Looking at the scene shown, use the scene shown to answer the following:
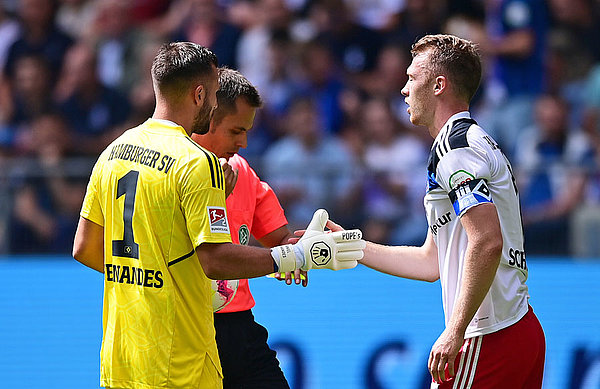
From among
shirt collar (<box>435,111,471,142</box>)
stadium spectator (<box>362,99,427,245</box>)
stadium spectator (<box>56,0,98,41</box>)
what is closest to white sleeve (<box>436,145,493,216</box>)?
shirt collar (<box>435,111,471,142</box>)

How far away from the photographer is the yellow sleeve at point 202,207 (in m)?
3.41

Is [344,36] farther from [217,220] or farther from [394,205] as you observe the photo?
[217,220]

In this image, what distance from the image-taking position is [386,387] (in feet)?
22.5

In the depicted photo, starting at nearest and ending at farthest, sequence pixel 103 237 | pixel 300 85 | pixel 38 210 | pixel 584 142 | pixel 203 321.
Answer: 1. pixel 203 321
2. pixel 103 237
3. pixel 38 210
4. pixel 584 142
5. pixel 300 85

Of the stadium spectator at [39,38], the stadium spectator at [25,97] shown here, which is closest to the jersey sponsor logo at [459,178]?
the stadium spectator at [25,97]

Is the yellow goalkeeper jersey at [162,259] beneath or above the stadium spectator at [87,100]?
beneath

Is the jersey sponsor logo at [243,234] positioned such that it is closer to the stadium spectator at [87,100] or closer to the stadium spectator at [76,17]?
the stadium spectator at [87,100]

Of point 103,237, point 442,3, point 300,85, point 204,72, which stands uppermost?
point 442,3

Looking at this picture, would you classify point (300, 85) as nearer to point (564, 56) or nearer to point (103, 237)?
point (564, 56)

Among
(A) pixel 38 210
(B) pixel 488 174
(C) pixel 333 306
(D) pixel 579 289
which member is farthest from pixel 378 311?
(B) pixel 488 174

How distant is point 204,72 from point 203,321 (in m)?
1.06

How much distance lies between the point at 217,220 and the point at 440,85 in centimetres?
Result: 126

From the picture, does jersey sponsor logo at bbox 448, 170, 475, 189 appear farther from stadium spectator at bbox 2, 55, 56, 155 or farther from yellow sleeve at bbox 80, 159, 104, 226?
stadium spectator at bbox 2, 55, 56, 155

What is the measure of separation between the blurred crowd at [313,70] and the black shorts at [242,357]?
388 centimetres
